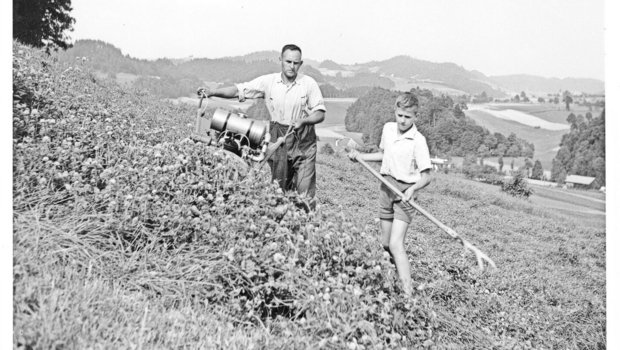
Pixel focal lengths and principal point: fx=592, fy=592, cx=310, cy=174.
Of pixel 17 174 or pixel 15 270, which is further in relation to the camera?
pixel 17 174

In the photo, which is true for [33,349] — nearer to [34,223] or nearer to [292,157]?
[34,223]

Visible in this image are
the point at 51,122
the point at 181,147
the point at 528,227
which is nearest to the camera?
the point at 51,122

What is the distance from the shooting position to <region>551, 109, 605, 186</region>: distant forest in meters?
54.6

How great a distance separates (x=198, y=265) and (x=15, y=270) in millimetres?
1173

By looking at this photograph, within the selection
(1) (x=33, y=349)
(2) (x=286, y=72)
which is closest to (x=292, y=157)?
(2) (x=286, y=72)

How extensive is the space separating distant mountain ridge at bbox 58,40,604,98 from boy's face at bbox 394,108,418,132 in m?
1.75

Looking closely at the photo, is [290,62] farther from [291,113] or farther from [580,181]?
[580,181]

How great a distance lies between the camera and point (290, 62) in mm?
5680

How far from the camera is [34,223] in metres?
3.94

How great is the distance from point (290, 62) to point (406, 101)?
127 centimetres

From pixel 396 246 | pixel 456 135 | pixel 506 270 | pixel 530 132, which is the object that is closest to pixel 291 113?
pixel 396 246

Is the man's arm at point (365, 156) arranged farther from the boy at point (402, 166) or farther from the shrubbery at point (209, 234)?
the shrubbery at point (209, 234)

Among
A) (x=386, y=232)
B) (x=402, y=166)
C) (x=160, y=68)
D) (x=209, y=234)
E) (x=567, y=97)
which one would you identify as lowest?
(x=386, y=232)

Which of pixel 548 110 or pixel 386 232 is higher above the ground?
pixel 548 110
